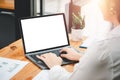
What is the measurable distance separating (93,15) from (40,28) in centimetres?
59

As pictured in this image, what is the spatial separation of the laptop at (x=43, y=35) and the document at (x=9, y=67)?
99 millimetres

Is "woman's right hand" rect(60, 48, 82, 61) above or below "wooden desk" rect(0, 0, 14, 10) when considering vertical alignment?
below

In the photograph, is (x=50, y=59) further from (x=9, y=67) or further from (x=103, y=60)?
(x=103, y=60)

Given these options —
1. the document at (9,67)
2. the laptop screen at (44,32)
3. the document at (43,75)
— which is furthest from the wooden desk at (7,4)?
the document at (43,75)

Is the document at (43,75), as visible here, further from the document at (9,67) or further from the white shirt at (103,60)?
the white shirt at (103,60)

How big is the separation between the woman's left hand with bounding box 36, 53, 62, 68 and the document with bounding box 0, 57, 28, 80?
124 mm

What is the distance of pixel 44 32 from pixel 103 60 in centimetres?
81

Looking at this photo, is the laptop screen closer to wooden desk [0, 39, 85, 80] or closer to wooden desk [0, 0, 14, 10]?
wooden desk [0, 39, 85, 80]

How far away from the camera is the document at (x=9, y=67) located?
132 centimetres

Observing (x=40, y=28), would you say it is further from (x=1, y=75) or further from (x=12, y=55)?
(x=1, y=75)

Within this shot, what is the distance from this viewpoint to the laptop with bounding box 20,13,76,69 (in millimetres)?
1604

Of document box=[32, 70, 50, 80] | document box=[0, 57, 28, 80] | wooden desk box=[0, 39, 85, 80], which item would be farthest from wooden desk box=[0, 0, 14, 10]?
document box=[32, 70, 50, 80]

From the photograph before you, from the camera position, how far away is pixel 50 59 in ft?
4.87

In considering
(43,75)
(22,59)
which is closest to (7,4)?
(22,59)
